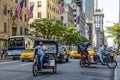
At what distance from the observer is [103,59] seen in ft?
81.7

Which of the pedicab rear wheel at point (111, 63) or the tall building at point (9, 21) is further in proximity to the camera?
the tall building at point (9, 21)

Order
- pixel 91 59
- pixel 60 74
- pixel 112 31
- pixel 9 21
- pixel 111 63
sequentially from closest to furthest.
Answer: pixel 60 74 < pixel 111 63 < pixel 91 59 < pixel 9 21 < pixel 112 31

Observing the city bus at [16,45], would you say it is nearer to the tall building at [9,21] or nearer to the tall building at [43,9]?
the tall building at [9,21]

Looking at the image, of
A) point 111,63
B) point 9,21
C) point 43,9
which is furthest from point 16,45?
point 43,9

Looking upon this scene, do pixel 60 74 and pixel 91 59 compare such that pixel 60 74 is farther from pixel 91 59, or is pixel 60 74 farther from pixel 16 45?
pixel 16 45

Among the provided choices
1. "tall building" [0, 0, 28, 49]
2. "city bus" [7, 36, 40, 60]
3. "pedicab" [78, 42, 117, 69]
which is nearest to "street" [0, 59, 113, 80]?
"pedicab" [78, 42, 117, 69]

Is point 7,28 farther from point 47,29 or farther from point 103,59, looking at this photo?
point 103,59

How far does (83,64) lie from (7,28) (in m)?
34.7

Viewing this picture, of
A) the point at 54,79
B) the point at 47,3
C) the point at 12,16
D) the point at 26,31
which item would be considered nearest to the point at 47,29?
the point at 26,31

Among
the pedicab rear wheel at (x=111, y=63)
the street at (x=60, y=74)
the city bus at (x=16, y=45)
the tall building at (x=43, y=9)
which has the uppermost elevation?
the tall building at (x=43, y=9)

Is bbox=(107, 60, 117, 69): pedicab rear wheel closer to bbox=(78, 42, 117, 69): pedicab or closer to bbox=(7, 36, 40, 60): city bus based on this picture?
bbox=(78, 42, 117, 69): pedicab

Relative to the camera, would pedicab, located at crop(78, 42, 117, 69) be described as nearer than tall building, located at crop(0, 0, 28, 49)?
Yes

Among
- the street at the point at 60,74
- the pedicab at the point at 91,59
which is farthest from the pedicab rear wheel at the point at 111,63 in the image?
the street at the point at 60,74

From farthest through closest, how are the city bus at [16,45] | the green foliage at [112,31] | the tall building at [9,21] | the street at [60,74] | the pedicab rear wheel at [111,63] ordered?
the green foliage at [112,31] → the tall building at [9,21] → the city bus at [16,45] → the pedicab rear wheel at [111,63] → the street at [60,74]
